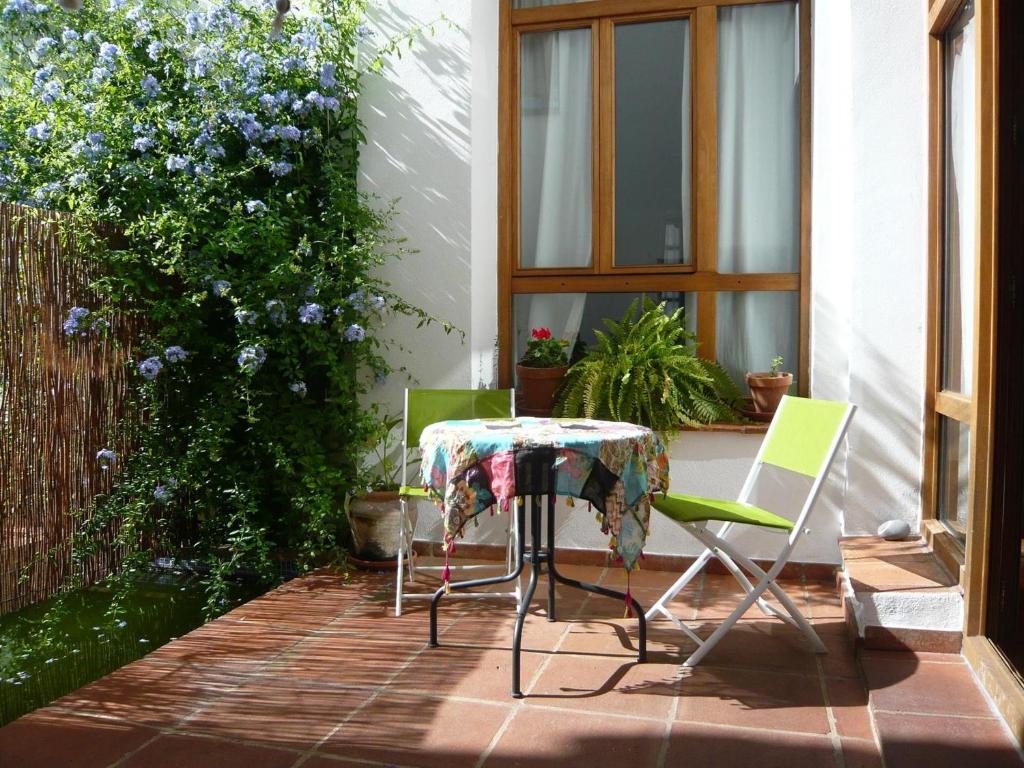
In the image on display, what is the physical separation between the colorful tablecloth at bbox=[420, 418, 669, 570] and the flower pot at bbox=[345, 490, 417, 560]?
164cm

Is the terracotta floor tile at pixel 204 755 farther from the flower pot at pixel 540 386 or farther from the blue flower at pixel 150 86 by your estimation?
the blue flower at pixel 150 86

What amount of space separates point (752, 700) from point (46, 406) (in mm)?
3292

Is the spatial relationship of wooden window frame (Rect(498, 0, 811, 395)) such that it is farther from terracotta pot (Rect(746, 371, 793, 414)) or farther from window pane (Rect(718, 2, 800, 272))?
terracotta pot (Rect(746, 371, 793, 414))

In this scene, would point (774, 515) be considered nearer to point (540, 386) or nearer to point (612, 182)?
point (540, 386)

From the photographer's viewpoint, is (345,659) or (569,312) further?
(569,312)

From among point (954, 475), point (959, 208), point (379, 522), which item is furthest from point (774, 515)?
point (379, 522)

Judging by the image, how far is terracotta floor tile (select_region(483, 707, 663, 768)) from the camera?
7.99 ft

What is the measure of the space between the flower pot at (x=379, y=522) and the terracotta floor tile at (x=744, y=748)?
7.50 feet

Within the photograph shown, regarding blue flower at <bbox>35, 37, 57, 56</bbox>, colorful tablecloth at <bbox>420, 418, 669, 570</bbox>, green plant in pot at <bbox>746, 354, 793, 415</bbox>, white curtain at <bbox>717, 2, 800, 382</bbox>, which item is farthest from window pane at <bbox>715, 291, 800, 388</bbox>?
blue flower at <bbox>35, 37, 57, 56</bbox>

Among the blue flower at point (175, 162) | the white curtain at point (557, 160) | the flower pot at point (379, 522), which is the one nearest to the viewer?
the blue flower at point (175, 162)

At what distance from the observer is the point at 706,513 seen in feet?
10.3

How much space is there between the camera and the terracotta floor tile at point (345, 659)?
3121 millimetres

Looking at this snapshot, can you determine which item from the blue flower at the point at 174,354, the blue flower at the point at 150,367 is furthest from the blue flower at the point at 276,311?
the blue flower at the point at 150,367

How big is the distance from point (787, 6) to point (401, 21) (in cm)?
219
